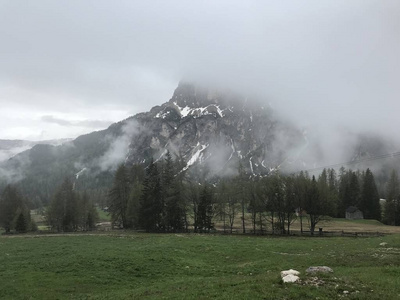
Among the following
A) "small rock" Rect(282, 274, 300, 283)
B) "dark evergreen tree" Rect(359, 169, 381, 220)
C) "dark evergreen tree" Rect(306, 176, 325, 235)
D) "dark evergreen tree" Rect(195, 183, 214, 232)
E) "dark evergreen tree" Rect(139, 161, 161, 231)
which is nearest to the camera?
"small rock" Rect(282, 274, 300, 283)

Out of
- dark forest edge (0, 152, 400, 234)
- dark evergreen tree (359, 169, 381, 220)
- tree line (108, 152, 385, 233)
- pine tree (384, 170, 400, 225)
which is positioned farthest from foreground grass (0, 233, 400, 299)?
dark evergreen tree (359, 169, 381, 220)

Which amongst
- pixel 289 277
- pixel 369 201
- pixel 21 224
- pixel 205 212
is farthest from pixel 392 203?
pixel 21 224

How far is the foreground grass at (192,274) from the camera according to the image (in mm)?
15789

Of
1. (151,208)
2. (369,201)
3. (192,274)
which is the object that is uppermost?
(369,201)

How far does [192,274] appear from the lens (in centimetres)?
2717

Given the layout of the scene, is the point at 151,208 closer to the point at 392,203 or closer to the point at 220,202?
the point at 220,202

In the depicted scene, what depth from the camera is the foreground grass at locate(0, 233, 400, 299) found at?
15.8 meters

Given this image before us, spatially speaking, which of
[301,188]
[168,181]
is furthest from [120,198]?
[301,188]

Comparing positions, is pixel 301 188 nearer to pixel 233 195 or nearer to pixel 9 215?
pixel 233 195

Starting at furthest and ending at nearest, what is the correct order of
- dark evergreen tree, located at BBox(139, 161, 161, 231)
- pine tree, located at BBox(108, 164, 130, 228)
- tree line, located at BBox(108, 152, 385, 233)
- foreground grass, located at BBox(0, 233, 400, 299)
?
1. pine tree, located at BBox(108, 164, 130, 228)
2. dark evergreen tree, located at BBox(139, 161, 161, 231)
3. tree line, located at BBox(108, 152, 385, 233)
4. foreground grass, located at BBox(0, 233, 400, 299)

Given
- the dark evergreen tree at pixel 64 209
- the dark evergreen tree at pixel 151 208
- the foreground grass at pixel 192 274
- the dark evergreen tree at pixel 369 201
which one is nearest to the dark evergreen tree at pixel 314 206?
the foreground grass at pixel 192 274

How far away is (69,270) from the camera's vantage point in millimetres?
27828

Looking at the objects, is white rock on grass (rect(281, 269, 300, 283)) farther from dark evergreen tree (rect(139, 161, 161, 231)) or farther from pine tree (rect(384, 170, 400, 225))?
pine tree (rect(384, 170, 400, 225))

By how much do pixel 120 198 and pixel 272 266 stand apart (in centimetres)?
6535
